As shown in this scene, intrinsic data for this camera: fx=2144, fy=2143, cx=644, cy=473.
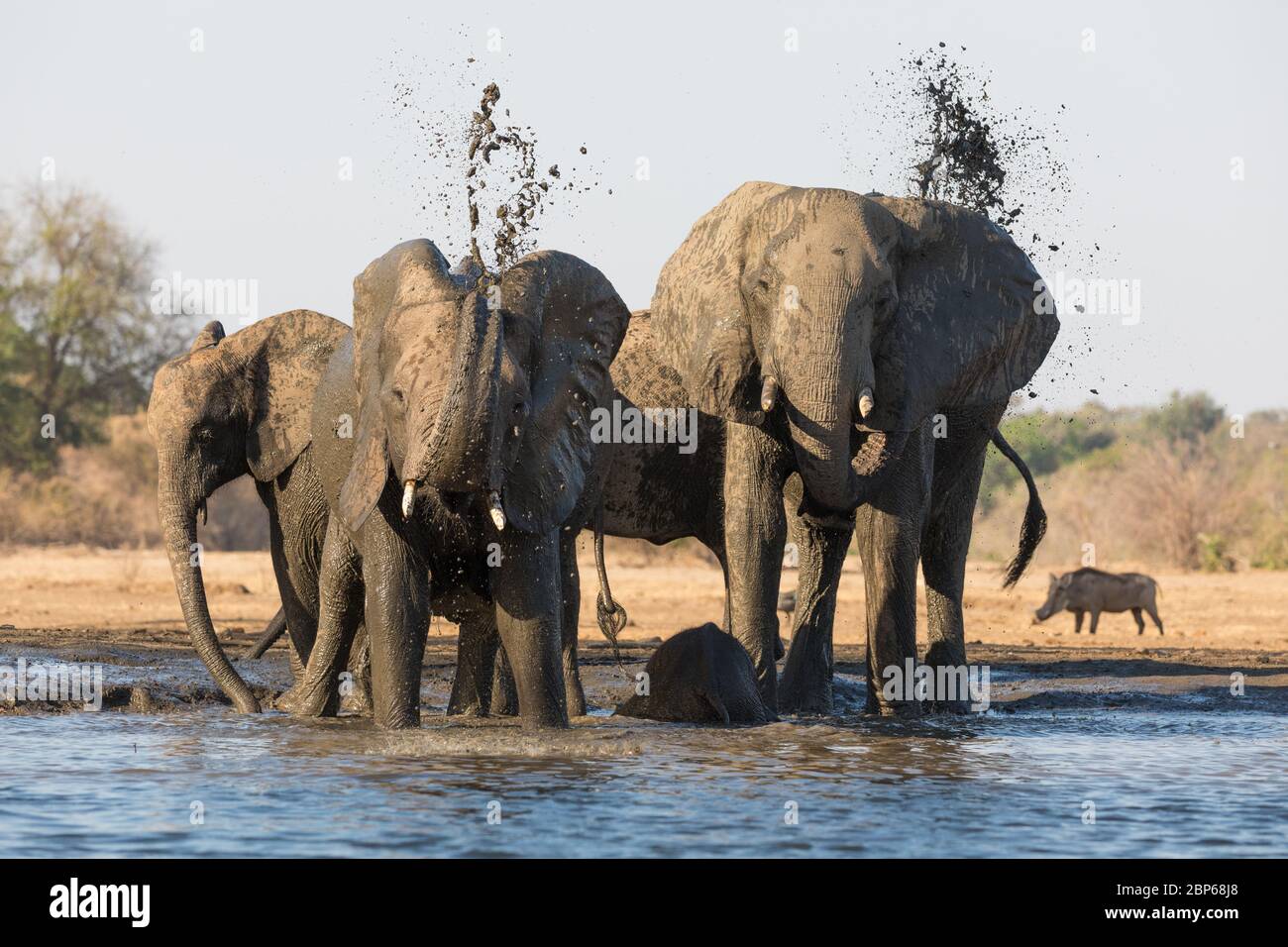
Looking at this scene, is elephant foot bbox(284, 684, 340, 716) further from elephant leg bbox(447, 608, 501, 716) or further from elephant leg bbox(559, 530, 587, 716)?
elephant leg bbox(559, 530, 587, 716)

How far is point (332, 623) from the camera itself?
10.7 meters

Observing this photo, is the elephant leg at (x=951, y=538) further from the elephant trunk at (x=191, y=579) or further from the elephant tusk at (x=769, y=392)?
the elephant trunk at (x=191, y=579)

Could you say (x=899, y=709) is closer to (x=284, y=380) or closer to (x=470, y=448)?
(x=284, y=380)

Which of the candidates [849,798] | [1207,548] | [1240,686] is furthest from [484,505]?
[1207,548]

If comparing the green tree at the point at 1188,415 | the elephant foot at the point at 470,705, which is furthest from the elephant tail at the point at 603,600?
the green tree at the point at 1188,415

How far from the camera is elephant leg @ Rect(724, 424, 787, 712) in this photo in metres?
11.5

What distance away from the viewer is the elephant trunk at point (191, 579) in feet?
39.8

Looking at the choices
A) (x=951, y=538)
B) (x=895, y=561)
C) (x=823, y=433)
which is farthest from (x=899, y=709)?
(x=823, y=433)

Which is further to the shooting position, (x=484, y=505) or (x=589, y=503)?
(x=589, y=503)

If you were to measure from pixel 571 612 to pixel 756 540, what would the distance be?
1.14 m

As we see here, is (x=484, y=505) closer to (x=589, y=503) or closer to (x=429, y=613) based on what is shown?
(x=429, y=613)

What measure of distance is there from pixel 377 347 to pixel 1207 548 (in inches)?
1018

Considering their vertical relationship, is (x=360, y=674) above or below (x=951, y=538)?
below
